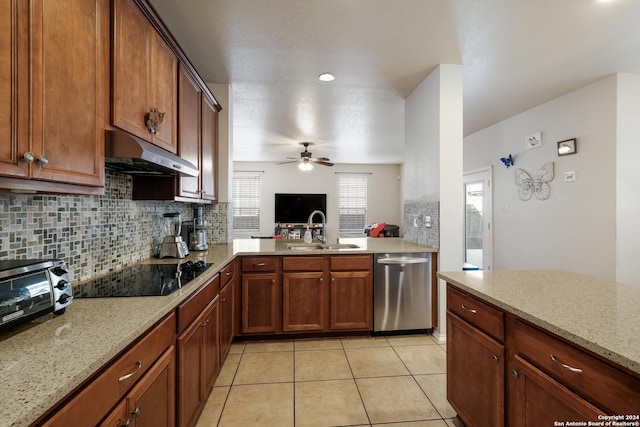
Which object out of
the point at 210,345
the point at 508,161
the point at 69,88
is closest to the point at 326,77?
the point at 69,88

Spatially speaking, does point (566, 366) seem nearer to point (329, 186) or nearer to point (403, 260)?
point (403, 260)

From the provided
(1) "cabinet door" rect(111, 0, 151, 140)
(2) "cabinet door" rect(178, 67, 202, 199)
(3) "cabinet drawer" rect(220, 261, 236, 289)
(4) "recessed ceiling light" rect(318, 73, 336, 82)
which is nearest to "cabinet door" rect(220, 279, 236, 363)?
(3) "cabinet drawer" rect(220, 261, 236, 289)

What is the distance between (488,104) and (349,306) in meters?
3.06

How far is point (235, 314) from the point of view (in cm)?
255

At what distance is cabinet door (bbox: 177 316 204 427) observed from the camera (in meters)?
1.34

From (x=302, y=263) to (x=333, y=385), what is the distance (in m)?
1.02

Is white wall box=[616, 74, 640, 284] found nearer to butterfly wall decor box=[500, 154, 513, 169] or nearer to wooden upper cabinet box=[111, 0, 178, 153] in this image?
butterfly wall decor box=[500, 154, 513, 169]

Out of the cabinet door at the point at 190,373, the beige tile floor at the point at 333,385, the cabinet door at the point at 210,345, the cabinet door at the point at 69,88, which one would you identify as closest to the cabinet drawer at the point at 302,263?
the beige tile floor at the point at 333,385

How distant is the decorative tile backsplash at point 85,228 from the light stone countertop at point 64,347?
358 millimetres

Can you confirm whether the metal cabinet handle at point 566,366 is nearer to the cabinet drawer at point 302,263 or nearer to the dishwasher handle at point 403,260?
the dishwasher handle at point 403,260

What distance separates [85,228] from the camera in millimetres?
1579

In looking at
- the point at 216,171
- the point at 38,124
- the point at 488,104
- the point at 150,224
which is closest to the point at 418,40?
the point at 488,104

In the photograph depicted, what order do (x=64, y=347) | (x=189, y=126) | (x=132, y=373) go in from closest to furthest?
(x=64, y=347) → (x=132, y=373) → (x=189, y=126)

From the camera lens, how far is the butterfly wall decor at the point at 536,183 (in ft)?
11.7
